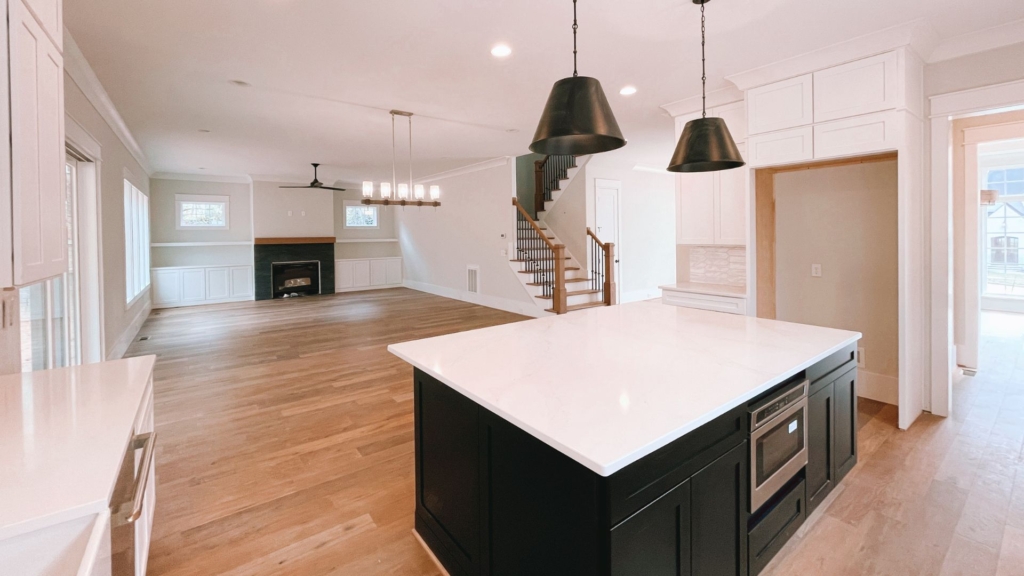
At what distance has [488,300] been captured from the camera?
868cm

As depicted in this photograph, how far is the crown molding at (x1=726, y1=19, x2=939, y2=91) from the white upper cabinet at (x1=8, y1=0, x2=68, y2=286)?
4172 mm

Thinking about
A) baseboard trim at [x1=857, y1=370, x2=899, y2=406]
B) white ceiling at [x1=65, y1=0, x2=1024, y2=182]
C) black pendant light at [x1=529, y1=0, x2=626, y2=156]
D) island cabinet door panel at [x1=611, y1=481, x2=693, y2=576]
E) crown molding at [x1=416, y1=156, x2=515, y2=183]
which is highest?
crown molding at [x1=416, y1=156, x2=515, y2=183]

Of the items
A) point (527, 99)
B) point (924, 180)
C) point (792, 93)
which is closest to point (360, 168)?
point (527, 99)

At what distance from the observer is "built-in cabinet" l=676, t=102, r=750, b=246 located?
407 centimetres

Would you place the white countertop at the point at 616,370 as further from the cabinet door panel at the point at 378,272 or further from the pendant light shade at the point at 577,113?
the cabinet door panel at the point at 378,272

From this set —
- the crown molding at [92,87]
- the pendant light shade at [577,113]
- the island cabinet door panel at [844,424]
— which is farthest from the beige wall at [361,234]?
the island cabinet door panel at [844,424]

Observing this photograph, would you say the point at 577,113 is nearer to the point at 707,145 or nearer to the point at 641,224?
the point at 707,145

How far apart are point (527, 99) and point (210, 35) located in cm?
261

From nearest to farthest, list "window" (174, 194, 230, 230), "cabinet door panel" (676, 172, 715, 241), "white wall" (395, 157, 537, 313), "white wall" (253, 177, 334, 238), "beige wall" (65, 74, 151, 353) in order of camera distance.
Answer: "beige wall" (65, 74, 151, 353), "cabinet door panel" (676, 172, 715, 241), "white wall" (395, 157, 537, 313), "window" (174, 194, 230, 230), "white wall" (253, 177, 334, 238)

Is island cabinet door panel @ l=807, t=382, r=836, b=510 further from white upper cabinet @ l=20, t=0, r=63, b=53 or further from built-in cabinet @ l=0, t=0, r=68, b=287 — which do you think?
white upper cabinet @ l=20, t=0, r=63, b=53

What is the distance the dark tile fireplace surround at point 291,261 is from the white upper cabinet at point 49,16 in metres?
8.92

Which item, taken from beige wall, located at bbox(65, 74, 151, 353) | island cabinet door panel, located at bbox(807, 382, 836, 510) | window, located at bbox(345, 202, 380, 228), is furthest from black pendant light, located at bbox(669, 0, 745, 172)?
window, located at bbox(345, 202, 380, 228)

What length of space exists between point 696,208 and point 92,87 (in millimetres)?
5487

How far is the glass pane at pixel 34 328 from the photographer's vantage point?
275 cm
